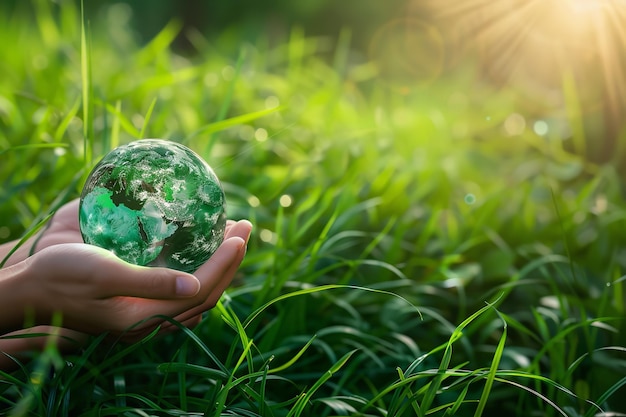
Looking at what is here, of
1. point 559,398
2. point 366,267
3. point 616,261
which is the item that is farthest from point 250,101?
point 559,398

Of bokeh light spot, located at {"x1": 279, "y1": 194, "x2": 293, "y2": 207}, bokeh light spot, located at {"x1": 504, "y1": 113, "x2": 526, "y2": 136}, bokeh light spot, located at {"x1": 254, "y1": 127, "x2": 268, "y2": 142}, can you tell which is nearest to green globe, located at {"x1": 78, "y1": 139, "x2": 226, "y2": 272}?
bokeh light spot, located at {"x1": 279, "y1": 194, "x2": 293, "y2": 207}

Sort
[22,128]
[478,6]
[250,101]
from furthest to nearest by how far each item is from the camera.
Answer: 1. [478,6]
2. [250,101]
3. [22,128]

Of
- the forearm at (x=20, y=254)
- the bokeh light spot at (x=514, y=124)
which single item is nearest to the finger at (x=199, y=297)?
the forearm at (x=20, y=254)

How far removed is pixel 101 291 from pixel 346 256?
124 cm

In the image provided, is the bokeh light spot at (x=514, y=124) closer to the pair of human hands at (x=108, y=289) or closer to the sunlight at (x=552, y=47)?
the sunlight at (x=552, y=47)

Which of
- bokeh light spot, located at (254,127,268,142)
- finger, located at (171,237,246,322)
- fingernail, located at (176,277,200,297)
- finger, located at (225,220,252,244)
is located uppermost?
fingernail, located at (176,277,200,297)

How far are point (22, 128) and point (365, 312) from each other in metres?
1.73

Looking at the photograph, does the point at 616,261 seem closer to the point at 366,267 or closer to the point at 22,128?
the point at 366,267

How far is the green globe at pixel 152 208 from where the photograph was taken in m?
1.50

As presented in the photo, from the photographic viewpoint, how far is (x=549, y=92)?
4684 mm

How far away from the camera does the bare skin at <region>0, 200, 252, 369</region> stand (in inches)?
53.1

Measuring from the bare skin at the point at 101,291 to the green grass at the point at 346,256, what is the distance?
0.27 ft

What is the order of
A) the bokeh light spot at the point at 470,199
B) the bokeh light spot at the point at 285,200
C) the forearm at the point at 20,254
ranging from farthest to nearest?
the bokeh light spot at the point at 470,199
the bokeh light spot at the point at 285,200
the forearm at the point at 20,254

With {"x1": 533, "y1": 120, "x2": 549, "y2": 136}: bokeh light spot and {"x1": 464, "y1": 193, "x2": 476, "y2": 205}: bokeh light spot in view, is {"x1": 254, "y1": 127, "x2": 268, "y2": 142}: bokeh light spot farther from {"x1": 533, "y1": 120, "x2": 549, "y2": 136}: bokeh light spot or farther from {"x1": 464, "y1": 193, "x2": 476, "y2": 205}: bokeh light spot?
{"x1": 533, "y1": 120, "x2": 549, "y2": 136}: bokeh light spot
